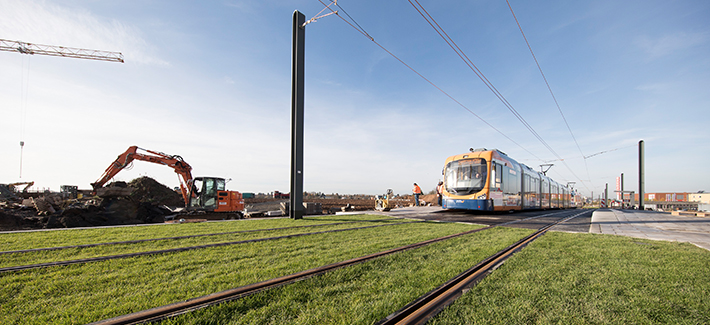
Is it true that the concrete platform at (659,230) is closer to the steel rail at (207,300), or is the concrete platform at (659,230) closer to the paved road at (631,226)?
the paved road at (631,226)

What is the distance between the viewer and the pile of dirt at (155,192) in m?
27.1

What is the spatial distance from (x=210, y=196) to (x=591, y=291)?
55.3 feet

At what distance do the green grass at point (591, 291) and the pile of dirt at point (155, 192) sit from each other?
98.3ft

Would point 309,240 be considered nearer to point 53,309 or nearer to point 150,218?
point 53,309

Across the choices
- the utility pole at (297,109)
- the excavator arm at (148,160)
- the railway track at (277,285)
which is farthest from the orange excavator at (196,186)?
the railway track at (277,285)

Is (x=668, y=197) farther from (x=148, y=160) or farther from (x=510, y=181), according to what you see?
(x=148, y=160)

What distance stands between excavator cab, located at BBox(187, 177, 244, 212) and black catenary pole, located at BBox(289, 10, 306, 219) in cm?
638

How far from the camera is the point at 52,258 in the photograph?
4.24 metres

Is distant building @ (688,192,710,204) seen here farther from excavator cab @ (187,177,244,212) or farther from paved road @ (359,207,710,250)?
excavator cab @ (187,177,244,212)

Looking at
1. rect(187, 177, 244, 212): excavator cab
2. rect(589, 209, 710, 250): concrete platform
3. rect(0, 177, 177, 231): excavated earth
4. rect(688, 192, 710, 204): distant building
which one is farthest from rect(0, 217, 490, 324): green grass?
rect(688, 192, 710, 204): distant building

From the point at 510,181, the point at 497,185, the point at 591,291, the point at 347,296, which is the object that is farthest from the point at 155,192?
the point at 591,291

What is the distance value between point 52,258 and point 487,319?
5940 mm

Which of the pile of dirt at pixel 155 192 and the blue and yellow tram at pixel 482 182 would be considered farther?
the pile of dirt at pixel 155 192

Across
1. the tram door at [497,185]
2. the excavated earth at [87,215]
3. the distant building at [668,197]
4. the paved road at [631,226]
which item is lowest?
the distant building at [668,197]
